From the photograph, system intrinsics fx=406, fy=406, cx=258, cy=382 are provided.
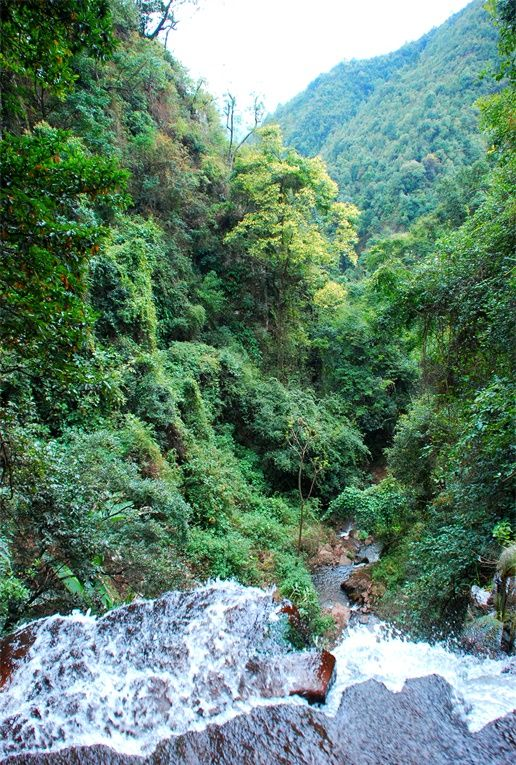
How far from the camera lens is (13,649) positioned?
387cm

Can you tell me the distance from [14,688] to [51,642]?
0.56 metres

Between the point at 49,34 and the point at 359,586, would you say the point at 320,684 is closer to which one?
the point at 49,34

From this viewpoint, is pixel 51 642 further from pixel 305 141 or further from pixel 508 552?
pixel 305 141

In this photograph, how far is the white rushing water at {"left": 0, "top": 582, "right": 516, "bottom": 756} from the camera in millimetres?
3170

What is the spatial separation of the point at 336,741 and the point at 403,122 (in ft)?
163

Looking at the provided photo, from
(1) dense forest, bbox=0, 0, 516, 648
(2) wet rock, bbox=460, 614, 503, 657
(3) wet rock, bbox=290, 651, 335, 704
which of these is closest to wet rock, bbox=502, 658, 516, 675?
(2) wet rock, bbox=460, 614, 503, 657

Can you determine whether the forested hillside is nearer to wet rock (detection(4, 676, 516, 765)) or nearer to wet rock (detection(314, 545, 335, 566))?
wet rock (detection(314, 545, 335, 566))

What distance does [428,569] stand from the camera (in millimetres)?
6344

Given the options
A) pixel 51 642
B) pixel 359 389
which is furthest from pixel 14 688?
pixel 359 389

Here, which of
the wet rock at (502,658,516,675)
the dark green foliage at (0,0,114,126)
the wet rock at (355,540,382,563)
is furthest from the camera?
the wet rock at (355,540,382,563)

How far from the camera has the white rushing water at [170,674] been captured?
3.17 metres

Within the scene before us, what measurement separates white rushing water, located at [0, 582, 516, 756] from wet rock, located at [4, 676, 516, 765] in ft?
0.33

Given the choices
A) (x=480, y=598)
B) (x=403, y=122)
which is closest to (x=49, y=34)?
(x=480, y=598)

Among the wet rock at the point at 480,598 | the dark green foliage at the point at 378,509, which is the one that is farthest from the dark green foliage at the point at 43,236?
the dark green foliage at the point at 378,509
